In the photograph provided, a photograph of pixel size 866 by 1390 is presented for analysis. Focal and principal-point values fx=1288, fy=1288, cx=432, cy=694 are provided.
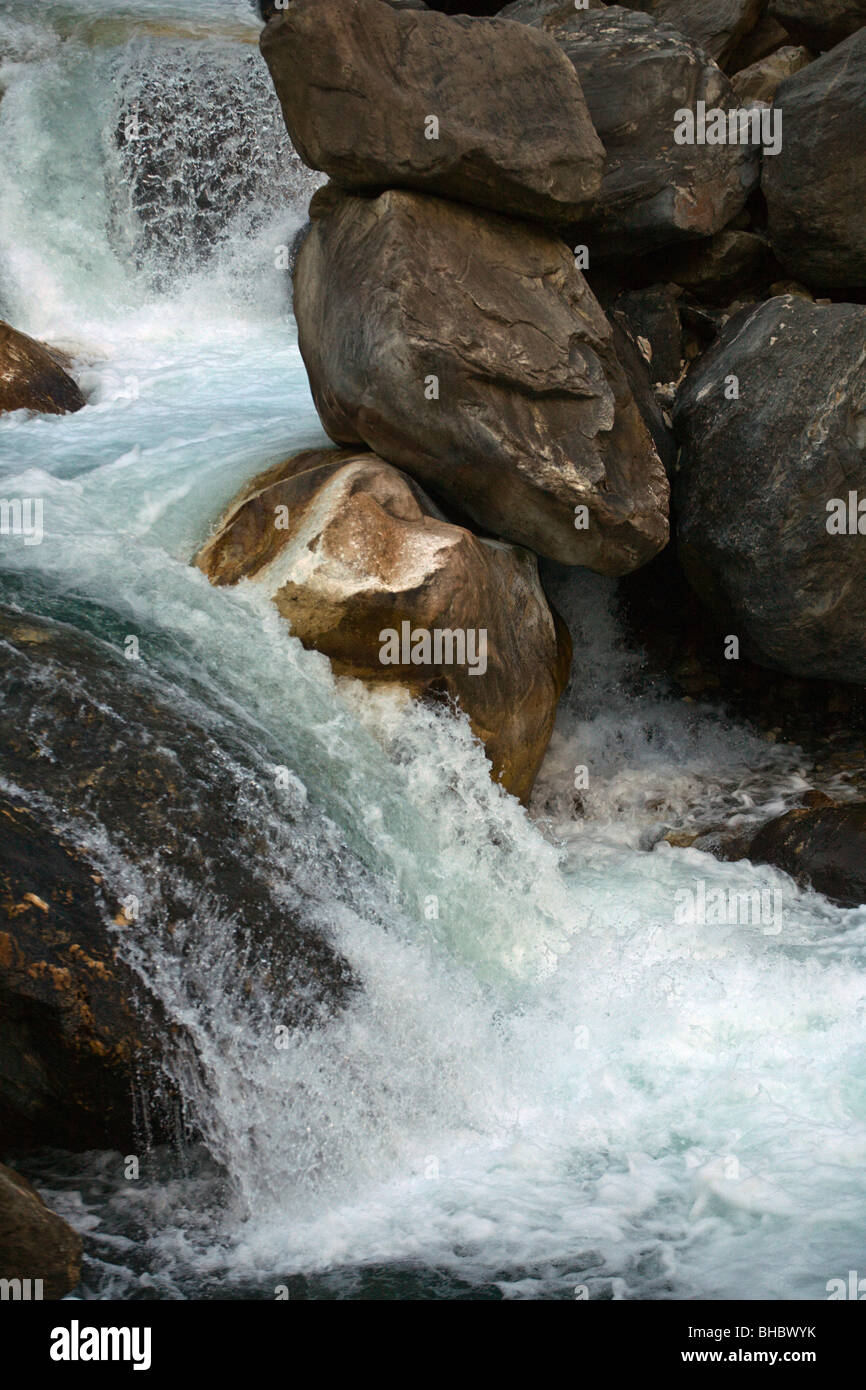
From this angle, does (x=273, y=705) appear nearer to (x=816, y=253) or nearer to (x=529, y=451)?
(x=529, y=451)

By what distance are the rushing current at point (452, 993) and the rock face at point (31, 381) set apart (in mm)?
207

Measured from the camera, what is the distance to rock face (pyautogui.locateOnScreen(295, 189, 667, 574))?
233 inches

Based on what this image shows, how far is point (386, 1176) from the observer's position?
4105 millimetres

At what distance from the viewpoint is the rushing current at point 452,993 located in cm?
379

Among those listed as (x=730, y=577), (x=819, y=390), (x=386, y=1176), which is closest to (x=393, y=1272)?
(x=386, y=1176)

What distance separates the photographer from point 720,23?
31.2 feet

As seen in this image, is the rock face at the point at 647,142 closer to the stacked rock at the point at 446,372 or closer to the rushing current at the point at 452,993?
the stacked rock at the point at 446,372

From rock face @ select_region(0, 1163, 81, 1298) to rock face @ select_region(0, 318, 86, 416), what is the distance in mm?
5264

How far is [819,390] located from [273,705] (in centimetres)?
325

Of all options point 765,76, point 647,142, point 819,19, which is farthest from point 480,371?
point 819,19

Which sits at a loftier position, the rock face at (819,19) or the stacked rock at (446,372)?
the rock face at (819,19)

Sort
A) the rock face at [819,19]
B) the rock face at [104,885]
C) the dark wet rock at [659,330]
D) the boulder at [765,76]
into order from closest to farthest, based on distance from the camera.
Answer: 1. the rock face at [104,885]
2. the dark wet rock at [659,330]
3. the boulder at [765,76]
4. the rock face at [819,19]

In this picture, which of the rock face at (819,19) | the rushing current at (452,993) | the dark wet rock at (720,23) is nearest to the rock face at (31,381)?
the rushing current at (452,993)
